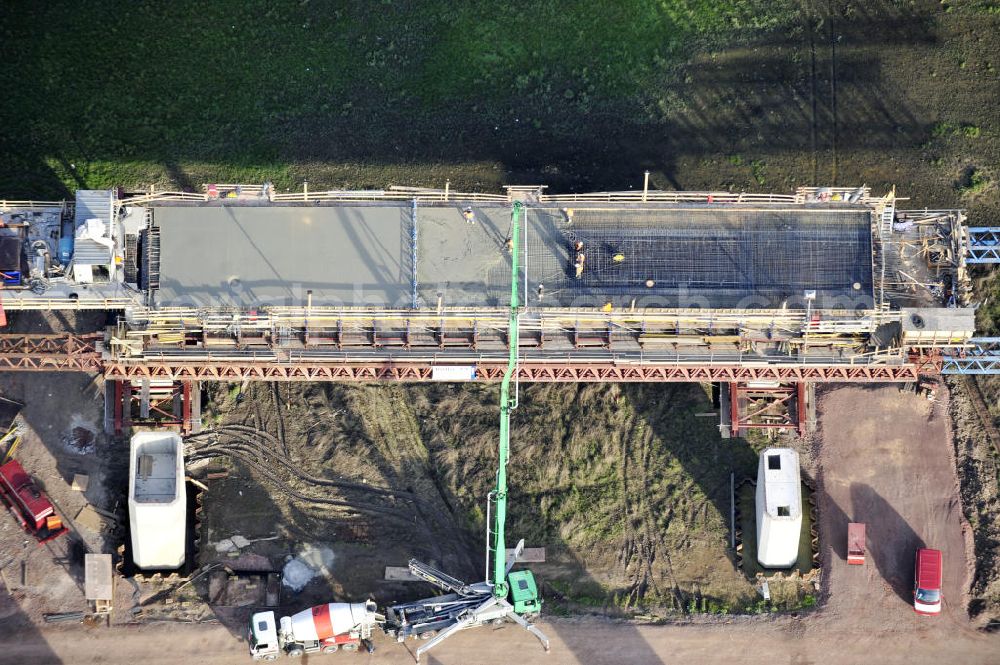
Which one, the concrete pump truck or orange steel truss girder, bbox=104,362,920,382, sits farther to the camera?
the concrete pump truck

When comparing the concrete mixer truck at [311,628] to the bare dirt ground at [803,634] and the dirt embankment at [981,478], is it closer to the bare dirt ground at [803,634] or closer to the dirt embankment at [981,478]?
the bare dirt ground at [803,634]

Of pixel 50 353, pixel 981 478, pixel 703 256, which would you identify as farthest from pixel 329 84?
pixel 981 478

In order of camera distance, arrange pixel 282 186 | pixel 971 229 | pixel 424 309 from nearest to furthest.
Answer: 1. pixel 424 309
2. pixel 971 229
3. pixel 282 186

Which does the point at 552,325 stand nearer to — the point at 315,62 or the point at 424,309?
the point at 424,309

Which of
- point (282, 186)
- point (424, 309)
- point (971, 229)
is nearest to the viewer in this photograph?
point (424, 309)

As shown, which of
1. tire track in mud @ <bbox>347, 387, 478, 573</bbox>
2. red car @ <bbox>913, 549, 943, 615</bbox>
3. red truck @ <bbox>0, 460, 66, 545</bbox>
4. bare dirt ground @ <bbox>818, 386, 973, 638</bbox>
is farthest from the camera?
tire track in mud @ <bbox>347, 387, 478, 573</bbox>

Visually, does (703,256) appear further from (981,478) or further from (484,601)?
(484,601)

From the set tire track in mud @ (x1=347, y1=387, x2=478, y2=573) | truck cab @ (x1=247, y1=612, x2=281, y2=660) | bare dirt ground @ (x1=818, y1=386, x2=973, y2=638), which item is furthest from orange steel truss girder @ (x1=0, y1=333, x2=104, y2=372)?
bare dirt ground @ (x1=818, y1=386, x2=973, y2=638)

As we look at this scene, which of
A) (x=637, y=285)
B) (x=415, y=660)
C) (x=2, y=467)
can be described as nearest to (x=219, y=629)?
(x=415, y=660)

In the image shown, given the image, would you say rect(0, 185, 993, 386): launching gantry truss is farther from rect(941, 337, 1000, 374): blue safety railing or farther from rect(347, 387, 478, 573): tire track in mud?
rect(347, 387, 478, 573): tire track in mud
